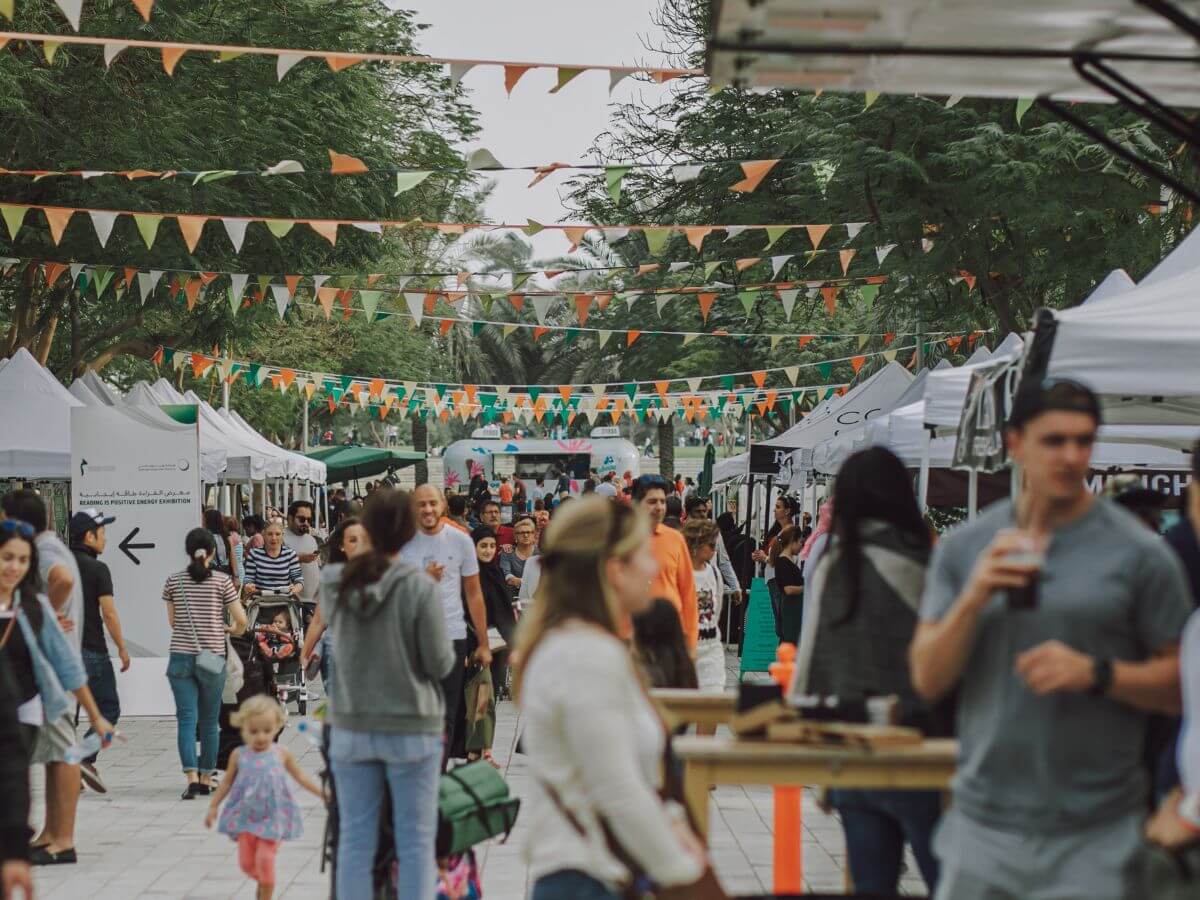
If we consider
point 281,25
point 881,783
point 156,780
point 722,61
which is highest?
point 281,25

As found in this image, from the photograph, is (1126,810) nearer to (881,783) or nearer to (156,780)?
(881,783)

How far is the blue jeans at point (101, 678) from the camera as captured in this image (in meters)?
10.8

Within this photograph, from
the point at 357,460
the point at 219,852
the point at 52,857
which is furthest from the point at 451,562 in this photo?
the point at 357,460

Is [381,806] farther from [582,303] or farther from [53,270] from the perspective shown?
[582,303]

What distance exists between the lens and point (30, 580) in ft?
24.2

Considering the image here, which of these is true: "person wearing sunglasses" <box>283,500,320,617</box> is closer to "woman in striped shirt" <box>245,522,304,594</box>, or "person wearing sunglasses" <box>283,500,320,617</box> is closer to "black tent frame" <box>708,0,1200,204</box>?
"woman in striped shirt" <box>245,522,304,594</box>

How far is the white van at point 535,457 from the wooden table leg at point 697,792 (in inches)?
2007

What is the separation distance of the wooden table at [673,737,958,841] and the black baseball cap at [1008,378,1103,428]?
3.29 ft

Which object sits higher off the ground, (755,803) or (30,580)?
(30,580)

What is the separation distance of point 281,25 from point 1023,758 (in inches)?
676

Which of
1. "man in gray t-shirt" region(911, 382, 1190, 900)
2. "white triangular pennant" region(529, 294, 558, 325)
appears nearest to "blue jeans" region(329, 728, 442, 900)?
"man in gray t-shirt" region(911, 382, 1190, 900)

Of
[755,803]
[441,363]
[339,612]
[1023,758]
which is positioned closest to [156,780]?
[755,803]

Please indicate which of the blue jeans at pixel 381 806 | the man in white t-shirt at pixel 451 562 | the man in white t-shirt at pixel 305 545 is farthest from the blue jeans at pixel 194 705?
the blue jeans at pixel 381 806

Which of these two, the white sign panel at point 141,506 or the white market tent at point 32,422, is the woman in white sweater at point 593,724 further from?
the white market tent at point 32,422
